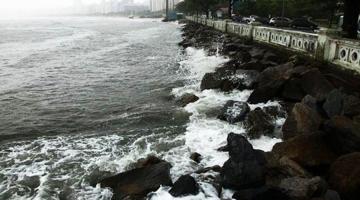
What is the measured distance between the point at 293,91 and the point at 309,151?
17.4 ft

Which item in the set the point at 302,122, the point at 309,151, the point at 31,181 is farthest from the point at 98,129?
the point at 309,151

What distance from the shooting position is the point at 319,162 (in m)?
8.05

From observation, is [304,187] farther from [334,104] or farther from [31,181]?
[31,181]

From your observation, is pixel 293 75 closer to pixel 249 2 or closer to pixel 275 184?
pixel 275 184

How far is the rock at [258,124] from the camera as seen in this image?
35.3 ft

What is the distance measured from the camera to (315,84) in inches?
495

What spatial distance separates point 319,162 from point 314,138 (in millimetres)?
595

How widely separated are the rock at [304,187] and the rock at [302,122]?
2.30 m

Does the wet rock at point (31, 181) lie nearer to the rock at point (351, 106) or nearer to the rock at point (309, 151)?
the rock at point (309, 151)

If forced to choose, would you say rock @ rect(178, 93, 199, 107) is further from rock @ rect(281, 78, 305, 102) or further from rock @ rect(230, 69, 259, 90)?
rock @ rect(281, 78, 305, 102)

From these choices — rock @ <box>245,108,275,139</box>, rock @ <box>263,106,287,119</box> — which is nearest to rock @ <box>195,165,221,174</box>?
rock @ <box>245,108,275,139</box>

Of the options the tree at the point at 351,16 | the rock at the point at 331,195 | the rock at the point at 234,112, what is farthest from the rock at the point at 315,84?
the rock at the point at 331,195

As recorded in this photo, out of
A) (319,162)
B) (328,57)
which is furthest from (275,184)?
(328,57)

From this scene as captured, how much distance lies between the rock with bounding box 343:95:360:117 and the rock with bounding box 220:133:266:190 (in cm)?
334
